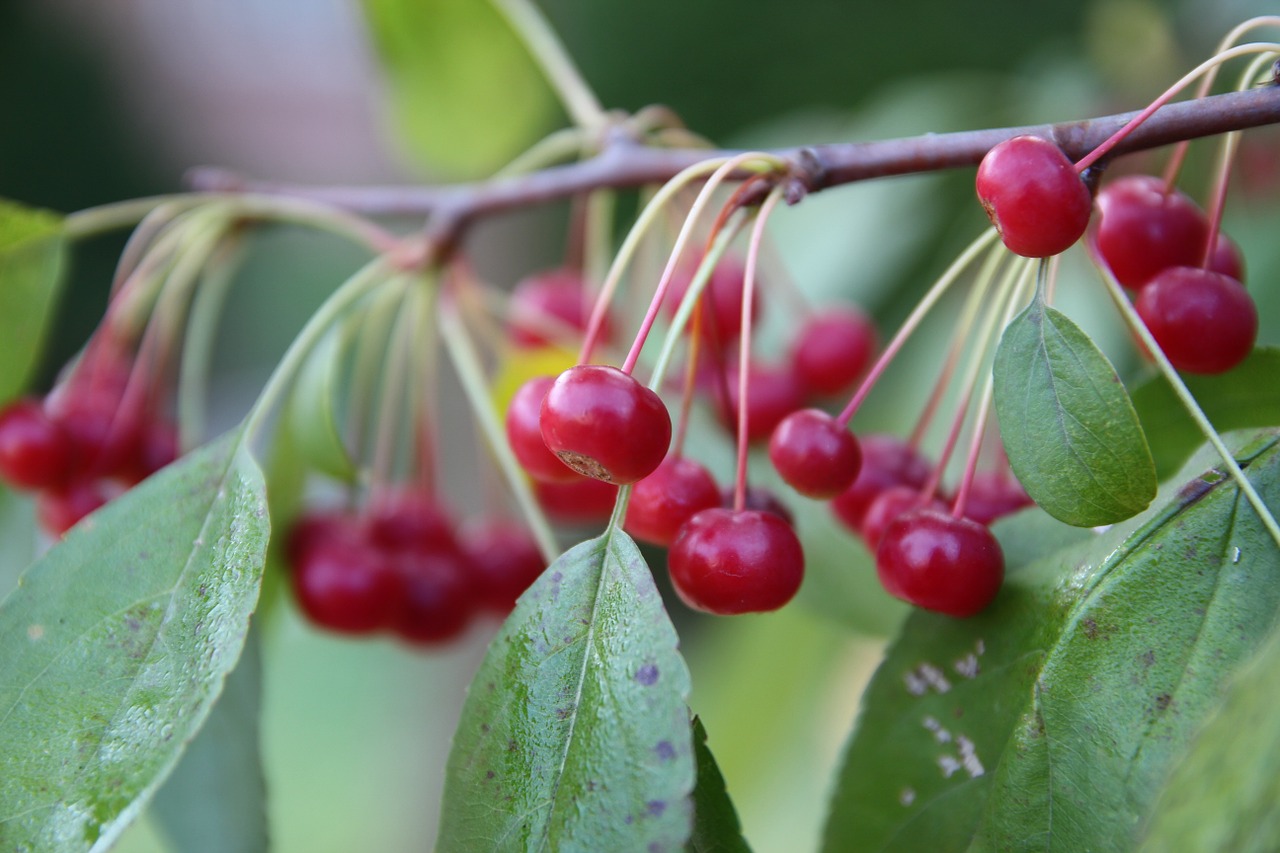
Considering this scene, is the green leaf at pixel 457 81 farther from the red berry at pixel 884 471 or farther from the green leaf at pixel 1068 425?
the green leaf at pixel 1068 425

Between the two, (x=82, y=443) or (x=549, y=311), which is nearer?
(x=82, y=443)

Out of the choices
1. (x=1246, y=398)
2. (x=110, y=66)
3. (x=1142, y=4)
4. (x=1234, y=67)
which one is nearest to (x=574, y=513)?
(x=1246, y=398)

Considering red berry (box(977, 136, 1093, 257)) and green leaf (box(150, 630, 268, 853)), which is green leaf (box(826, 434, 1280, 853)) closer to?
red berry (box(977, 136, 1093, 257))

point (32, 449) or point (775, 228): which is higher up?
point (32, 449)

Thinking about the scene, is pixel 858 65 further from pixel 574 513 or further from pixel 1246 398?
pixel 1246 398

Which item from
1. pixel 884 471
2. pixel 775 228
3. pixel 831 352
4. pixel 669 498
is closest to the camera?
pixel 669 498

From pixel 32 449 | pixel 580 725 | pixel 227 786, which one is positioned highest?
pixel 32 449

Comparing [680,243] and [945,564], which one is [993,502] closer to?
[945,564]

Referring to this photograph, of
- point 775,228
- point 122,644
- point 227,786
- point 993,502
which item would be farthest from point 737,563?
point 775,228
